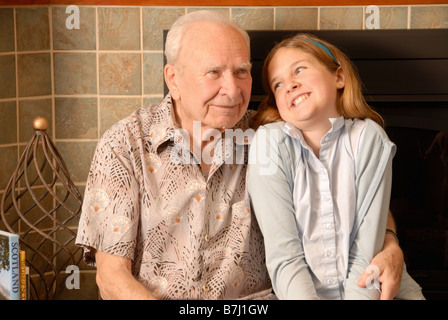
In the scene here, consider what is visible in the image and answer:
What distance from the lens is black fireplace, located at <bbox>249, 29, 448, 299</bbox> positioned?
188 cm

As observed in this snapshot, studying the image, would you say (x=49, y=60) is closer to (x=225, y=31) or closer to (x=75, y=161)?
(x=75, y=161)

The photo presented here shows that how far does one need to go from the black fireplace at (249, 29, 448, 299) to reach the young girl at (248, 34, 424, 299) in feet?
1.27

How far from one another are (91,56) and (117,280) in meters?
0.85

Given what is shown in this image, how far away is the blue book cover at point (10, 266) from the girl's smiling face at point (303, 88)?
0.81 metres

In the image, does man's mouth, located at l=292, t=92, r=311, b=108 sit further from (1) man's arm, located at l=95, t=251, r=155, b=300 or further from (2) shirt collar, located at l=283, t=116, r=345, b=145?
(1) man's arm, located at l=95, t=251, r=155, b=300

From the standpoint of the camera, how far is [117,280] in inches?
55.1

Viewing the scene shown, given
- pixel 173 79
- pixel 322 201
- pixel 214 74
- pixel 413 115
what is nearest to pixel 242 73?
pixel 214 74

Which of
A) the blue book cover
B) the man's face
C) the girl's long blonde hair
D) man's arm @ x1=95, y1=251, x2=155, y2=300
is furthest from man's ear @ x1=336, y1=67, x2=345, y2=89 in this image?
the blue book cover

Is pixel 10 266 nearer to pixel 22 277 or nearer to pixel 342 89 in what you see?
pixel 22 277

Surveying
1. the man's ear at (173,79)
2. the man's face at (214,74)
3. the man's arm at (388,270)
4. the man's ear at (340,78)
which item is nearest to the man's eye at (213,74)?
the man's face at (214,74)

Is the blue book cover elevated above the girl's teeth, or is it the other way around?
the girl's teeth

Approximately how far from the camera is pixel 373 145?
1500 millimetres
